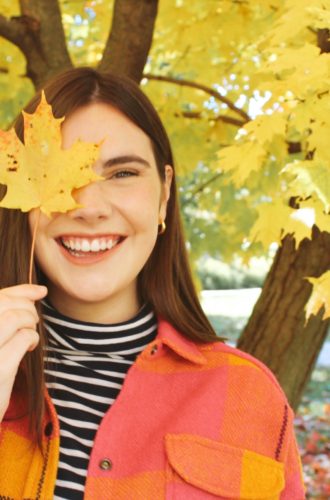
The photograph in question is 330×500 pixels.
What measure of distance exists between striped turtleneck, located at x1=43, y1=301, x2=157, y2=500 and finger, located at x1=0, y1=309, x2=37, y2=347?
326 millimetres

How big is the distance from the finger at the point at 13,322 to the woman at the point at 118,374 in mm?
223

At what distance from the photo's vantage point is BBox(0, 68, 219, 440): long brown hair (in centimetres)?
159

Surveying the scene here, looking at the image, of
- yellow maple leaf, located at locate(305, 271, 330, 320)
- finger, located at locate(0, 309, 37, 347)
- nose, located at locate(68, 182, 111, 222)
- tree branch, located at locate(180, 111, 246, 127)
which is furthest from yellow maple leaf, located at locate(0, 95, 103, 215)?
tree branch, located at locate(180, 111, 246, 127)

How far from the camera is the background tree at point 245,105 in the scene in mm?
1863

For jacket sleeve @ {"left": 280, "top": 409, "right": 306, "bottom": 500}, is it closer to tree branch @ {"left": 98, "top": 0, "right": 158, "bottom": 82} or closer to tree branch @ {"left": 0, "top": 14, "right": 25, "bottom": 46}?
tree branch @ {"left": 98, "top": 0, "right": 158, "bottom": 82}

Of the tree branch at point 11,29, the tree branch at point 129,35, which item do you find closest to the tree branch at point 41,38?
the tree branch at point 11,29

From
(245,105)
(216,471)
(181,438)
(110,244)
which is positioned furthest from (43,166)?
(245,105)

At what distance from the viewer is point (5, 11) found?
10.7 feet

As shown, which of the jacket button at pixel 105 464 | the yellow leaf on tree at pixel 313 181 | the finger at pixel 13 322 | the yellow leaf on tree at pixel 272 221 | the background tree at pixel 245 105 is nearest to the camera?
the finger at pixel 13 322

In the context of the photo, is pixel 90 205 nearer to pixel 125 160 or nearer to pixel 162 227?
pixel 125 160

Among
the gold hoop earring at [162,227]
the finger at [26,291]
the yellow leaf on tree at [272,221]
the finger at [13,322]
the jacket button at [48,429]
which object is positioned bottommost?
the jacket button at [48,429]

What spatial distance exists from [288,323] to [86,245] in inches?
50.5

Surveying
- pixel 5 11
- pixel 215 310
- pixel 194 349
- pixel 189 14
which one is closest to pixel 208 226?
pixel 189 14

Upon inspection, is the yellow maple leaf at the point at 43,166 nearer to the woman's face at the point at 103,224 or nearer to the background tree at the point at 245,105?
the woman's face at the point at 103,224
